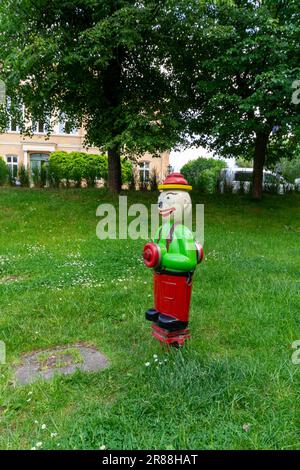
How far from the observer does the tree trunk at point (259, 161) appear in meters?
14.3

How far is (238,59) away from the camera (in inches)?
397

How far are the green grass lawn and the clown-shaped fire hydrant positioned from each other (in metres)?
0.28

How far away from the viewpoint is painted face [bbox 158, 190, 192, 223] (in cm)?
332

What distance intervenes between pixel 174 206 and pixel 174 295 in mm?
765

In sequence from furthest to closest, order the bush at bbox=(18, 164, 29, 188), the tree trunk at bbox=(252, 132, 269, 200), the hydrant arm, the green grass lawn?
the bush at bbox=(18, 164, 29, 188) → the tree trunk at bbox=(252, 132, 269, 200) → the hydrant arm → the green grass lawn

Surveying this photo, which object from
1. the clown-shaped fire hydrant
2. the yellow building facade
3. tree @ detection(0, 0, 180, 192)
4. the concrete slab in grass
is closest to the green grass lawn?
the concrete slab in grass

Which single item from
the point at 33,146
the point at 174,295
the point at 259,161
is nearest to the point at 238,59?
the point at 259,161

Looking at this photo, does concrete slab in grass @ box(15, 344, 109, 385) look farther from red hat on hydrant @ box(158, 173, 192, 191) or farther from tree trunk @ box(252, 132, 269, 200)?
tree trunk @ box(252, 132, 269, 200)

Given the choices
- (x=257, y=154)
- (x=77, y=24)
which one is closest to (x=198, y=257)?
(x=77, y=24)

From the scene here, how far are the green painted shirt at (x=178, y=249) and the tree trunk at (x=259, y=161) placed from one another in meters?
11.8

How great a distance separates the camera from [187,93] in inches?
533

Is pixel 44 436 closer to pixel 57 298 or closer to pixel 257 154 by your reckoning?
pixel 57 298

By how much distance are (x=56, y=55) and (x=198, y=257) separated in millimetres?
9116

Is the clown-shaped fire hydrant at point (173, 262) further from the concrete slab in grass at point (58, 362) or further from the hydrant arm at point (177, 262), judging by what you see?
the concrete slab in grass at point (58, 362)
